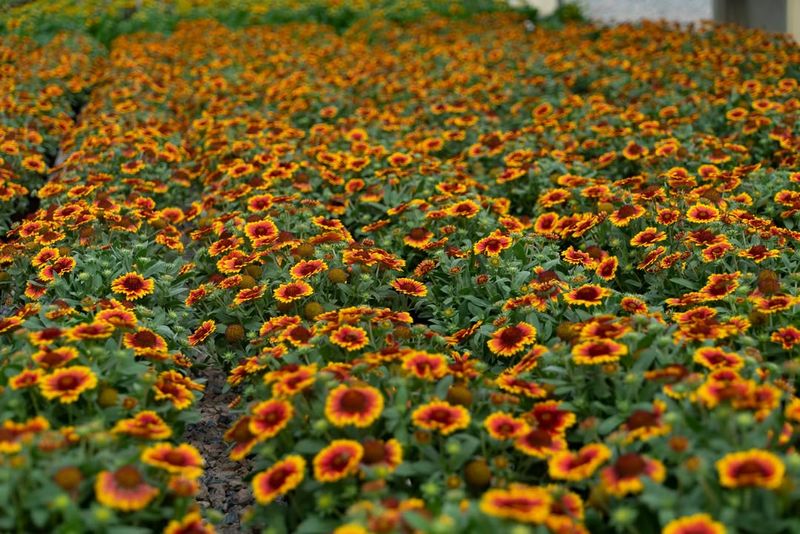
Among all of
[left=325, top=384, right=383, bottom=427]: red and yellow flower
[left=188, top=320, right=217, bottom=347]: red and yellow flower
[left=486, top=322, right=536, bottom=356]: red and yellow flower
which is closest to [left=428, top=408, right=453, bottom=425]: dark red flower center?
[left=325, top=384, right=383, bottom=427]: red and yellow flower

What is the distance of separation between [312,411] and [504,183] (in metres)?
2.79

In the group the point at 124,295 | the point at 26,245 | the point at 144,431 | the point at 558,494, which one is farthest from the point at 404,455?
the point at 26,245

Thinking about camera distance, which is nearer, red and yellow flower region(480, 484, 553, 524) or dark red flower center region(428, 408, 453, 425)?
red and yellow flower region(480, 484, 553, 524)

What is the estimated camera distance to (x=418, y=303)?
3383 millimetres

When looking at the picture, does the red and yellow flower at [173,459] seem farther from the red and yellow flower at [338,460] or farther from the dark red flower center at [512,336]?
the dark red flower center at [512,336]

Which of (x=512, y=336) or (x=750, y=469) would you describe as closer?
(x=750, y=469)

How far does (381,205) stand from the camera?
4391 mm

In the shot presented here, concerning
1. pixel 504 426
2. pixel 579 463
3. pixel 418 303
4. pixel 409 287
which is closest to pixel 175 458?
pixel 504 426

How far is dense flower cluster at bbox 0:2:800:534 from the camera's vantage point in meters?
1.93

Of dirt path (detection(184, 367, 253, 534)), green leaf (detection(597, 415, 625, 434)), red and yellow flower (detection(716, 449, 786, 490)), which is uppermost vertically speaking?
red and yellow flower (detection(716, 449, 786, 490))

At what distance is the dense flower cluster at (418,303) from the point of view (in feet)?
6.34

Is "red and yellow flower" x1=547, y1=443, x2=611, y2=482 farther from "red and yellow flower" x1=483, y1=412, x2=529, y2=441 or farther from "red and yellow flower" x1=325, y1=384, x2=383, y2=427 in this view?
"red and yellow flower" x1=325, y1=384, x2=383, y2=427

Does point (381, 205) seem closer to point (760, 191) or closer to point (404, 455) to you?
point (760, 191)

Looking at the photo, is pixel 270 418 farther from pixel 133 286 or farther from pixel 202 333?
pixel 133 286
